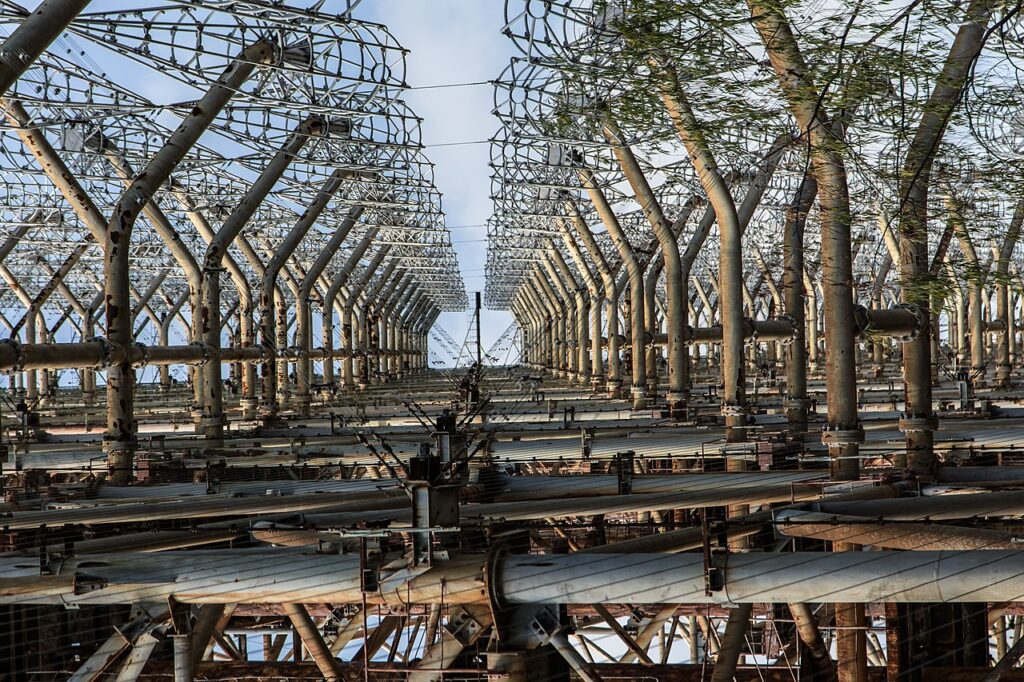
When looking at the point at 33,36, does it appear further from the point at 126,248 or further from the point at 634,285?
the point at 634,285

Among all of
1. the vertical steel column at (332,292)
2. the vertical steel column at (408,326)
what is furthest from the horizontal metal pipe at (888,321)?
the vertical steel column at (408,326)

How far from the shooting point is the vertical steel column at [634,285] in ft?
82.0

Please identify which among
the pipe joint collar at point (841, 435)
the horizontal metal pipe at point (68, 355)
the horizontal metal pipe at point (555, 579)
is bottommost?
the horizontal metal pipe at point (555, 579)

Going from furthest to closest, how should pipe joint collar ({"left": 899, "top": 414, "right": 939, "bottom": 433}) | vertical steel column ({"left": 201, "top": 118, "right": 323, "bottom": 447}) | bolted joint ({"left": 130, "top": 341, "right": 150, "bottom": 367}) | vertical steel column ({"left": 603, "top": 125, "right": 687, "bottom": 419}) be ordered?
vertical steel column ({"left": 603, "top": 125, "right": 687, "bottom": 419})
vertical steel column ({"left": 201, "top": 118, "right": 323, "bottom": 447})
bolted joint ({"left": 130, "top": 341, "right": 150, "bottom": 367})
pipe joint collar ({"left": 899, "top": 414, "right": 939, "bottom": 433})

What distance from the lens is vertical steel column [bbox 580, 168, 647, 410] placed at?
25.0 metres

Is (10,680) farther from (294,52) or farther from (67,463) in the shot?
(294,52)

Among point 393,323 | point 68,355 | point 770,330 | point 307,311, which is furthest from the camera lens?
point 393,323

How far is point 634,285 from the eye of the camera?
27578 millimetres

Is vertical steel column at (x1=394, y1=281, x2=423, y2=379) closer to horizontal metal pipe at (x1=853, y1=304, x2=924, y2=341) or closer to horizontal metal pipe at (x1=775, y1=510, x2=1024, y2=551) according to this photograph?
horizontal metal pipe at (x1=853, y1=304, x2=924, y2=341)

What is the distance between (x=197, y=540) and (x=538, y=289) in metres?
58.9

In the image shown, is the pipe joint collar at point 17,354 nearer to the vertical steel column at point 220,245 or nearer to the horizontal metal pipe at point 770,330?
the vertical steel column at point 220,245

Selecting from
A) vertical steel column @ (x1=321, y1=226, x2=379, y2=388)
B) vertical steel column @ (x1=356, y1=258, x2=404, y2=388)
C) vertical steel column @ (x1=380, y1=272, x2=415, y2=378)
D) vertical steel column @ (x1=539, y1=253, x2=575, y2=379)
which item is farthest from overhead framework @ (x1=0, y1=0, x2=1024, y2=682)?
vertical steel column @ (x1=380, y1=272, x2=415, y2=378)

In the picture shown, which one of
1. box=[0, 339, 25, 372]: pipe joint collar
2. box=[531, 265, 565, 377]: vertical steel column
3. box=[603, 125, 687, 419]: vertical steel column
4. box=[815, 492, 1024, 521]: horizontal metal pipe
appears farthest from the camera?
box=[531, 265, 565, 377]: vertical steel column

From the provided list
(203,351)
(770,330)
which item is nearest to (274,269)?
(203,351)
